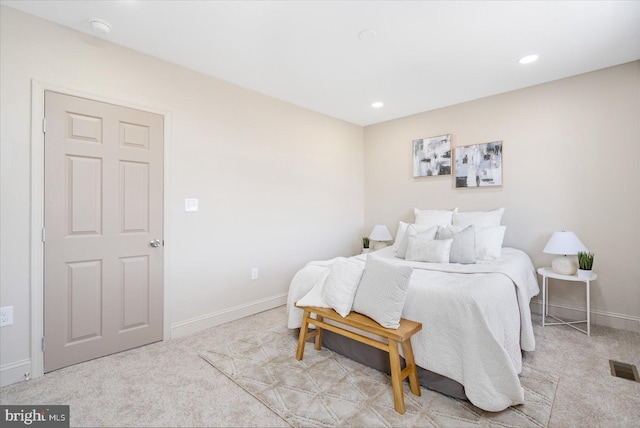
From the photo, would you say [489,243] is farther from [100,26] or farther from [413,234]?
[100,26]

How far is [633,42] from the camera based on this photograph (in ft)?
8.26

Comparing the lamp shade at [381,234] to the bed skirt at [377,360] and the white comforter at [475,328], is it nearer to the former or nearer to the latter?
the white comforter at [475,328]

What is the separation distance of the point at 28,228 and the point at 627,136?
5.08 metres

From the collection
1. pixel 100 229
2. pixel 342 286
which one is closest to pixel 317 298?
pixel 342 286

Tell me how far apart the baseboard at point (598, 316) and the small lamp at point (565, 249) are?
584 millimetres

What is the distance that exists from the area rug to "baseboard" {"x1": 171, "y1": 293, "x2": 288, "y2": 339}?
52 centimetres

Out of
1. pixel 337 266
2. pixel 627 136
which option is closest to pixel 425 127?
pixel 627 136

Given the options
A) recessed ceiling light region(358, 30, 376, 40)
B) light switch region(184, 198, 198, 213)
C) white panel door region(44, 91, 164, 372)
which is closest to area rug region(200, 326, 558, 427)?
white panel door region(44, 91, 164, 372)

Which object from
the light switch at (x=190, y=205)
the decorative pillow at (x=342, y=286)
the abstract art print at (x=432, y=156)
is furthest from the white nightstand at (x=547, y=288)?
the light switch at (x=190, y=205)

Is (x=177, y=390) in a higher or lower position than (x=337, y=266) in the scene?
lower

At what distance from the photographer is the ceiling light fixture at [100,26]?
2.20 m

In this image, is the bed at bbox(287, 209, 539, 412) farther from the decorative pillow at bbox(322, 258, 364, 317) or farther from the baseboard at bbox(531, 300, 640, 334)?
the baseboard at bbox(531, 300, 640, 334)

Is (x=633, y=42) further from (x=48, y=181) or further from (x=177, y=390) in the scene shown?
(x=48, y=181)

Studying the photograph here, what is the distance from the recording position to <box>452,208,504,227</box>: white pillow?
3.36m
